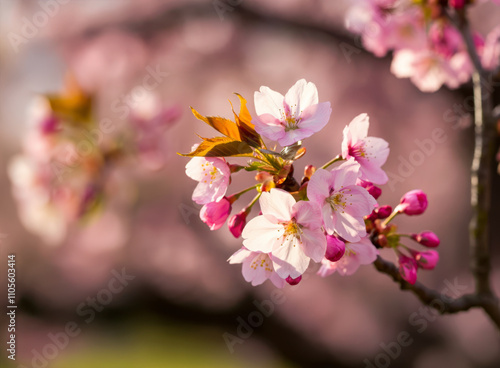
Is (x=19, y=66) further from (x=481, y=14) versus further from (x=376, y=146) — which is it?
(x=376, y=146)

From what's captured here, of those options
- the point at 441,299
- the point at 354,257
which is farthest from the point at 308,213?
the point at 441,299

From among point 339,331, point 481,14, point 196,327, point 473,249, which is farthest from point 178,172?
point 473,249

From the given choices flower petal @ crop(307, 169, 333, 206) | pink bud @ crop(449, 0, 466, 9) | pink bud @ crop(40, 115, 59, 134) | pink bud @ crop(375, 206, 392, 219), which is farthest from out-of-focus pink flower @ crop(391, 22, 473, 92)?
pink bud @ crop(40, 115, 59, 134)

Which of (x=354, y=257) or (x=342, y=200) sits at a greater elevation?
(x=342, y=200)

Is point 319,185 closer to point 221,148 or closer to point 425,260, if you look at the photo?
point 221,148

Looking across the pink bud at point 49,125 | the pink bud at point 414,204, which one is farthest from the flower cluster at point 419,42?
the pink bud at point 49,125

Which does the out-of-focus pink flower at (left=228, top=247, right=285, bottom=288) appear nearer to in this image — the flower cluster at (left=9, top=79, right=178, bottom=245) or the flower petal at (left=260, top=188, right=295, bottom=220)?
the flower petal at (left=260, top=188, right=295, bottom=220)
